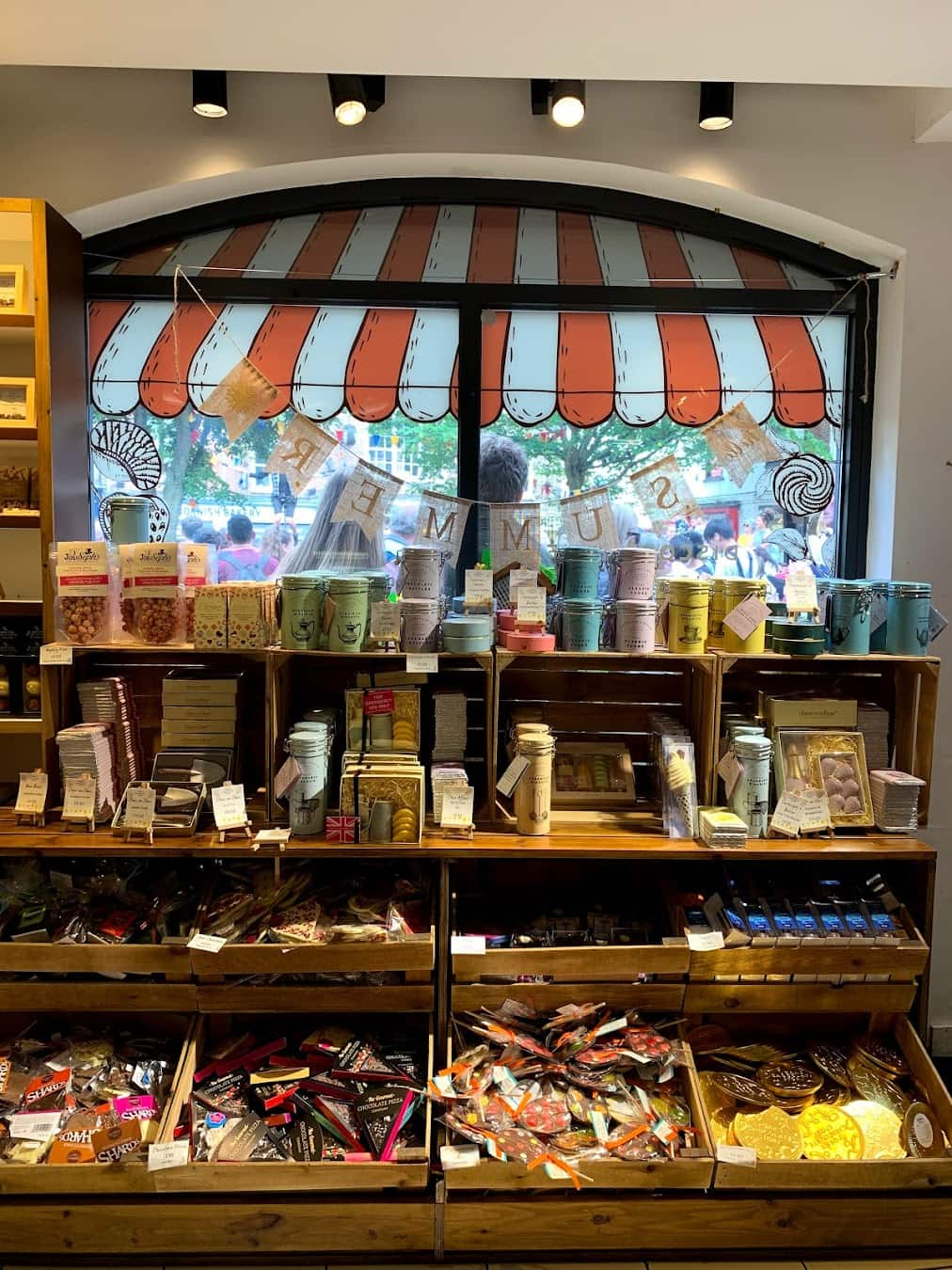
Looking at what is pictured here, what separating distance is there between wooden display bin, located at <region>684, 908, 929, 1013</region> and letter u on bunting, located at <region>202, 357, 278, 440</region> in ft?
6.59

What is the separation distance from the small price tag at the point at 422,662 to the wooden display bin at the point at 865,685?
812 mm

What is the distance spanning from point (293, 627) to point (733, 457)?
1.46 m

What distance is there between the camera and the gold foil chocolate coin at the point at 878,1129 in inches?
85.8

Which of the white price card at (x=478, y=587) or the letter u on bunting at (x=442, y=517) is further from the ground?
the letter u on bunting at (x=442, y=517)

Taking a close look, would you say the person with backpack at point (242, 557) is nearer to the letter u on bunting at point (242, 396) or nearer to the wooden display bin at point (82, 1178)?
the letter u on bunting at point (242, 396)

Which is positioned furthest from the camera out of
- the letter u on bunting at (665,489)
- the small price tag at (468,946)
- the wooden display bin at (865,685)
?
the letter u on bunting at (665,489)

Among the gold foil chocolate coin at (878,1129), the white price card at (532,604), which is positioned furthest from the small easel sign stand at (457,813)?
the gold foil chocolate coin at (878,1129)

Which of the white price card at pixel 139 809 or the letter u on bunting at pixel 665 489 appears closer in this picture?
the white price card at pixel 139 809

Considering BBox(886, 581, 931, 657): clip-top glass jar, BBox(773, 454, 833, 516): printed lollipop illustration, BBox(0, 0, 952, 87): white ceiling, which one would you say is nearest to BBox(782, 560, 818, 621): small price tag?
BBox(886, 581, 931, 657): clip-top glass jar

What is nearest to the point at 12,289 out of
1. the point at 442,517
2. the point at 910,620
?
the point at 442,517

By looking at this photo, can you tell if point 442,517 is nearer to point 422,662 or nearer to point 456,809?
point 422,662

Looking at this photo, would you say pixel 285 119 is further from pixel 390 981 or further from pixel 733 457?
pixel 390 981

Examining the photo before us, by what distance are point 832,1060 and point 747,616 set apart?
126cm

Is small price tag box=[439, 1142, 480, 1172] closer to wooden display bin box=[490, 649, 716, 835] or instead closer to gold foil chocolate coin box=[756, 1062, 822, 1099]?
gold foil chocolate coin box=[756, 1062, 822, 1099]
